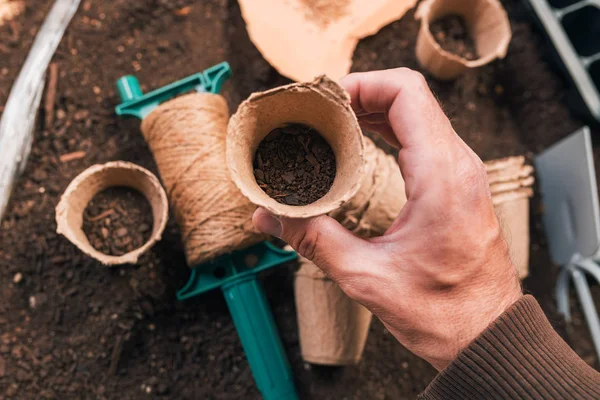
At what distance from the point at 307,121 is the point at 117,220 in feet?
2.36

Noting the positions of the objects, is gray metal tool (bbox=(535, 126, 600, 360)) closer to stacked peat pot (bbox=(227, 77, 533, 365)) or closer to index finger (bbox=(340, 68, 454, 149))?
stacked peat pot (bbox=(227, 77, 533, 365))

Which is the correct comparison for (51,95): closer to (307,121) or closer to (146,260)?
(146,260)

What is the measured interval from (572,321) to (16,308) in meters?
1.89

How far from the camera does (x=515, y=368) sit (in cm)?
93

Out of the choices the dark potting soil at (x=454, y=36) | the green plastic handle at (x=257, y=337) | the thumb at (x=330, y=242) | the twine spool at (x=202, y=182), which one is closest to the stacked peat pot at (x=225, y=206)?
the twine spool at (x=202, y=182)

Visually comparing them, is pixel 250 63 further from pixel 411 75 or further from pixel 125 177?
pixel 411 75

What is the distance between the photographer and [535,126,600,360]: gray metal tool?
158 cm

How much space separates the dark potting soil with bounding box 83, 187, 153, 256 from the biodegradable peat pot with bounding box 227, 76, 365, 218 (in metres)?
0.58

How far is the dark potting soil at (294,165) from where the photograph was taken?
942mm

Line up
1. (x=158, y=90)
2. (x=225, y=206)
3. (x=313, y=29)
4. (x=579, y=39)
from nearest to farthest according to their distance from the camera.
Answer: (x=225, y=206) < (x=158, y=90) < (x=313, y=29) < (x=579, y=39)

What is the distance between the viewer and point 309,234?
37.7 inches

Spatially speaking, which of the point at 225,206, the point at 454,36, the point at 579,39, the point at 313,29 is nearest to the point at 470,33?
the point at 454,36

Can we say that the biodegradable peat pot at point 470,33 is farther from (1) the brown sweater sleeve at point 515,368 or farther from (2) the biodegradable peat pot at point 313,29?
(1) the brown sweater sleeve at point 515,368

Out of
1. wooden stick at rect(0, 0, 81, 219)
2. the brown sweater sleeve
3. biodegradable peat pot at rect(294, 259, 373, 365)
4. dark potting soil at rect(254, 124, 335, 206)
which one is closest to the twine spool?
biodegradable peat pot at rect(294, 259, 373, 365)
